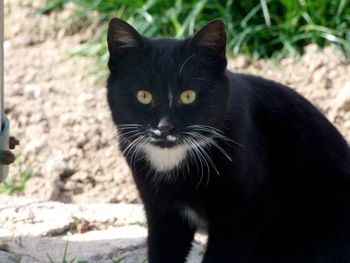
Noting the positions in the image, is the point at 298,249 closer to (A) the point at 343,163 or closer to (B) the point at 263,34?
(A) the point at 343,163

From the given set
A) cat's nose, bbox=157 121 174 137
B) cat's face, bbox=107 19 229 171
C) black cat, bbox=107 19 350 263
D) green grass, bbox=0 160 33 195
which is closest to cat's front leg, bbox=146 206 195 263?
black cat, bbox=107 19 350 263

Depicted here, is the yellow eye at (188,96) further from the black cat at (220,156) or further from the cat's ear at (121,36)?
the cat's ear at (121,36)

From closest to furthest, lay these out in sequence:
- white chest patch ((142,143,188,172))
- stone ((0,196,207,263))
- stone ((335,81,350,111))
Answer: white chest patch ((142,143,188,172))
stone ((0,196,207,263))
stone ((335,81,350,111))

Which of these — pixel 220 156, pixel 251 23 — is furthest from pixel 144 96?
pixel 251 23

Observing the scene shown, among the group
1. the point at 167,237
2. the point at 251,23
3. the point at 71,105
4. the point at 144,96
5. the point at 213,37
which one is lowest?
the point at 167,237

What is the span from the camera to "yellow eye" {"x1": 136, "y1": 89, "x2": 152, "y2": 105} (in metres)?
3.58

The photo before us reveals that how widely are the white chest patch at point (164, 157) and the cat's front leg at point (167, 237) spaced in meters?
0.23

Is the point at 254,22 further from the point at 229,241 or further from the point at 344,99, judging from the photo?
the point at 229,241

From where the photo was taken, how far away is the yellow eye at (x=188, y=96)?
141 inches

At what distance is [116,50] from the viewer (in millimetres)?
3670

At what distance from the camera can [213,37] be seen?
3600mm

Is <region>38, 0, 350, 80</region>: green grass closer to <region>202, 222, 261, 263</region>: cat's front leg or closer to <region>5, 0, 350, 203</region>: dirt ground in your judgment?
<region>5, 0, 350, 203</region>: dirt ground

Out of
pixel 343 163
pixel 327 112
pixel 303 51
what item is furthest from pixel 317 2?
pixel 343 163

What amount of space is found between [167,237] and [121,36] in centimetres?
91
